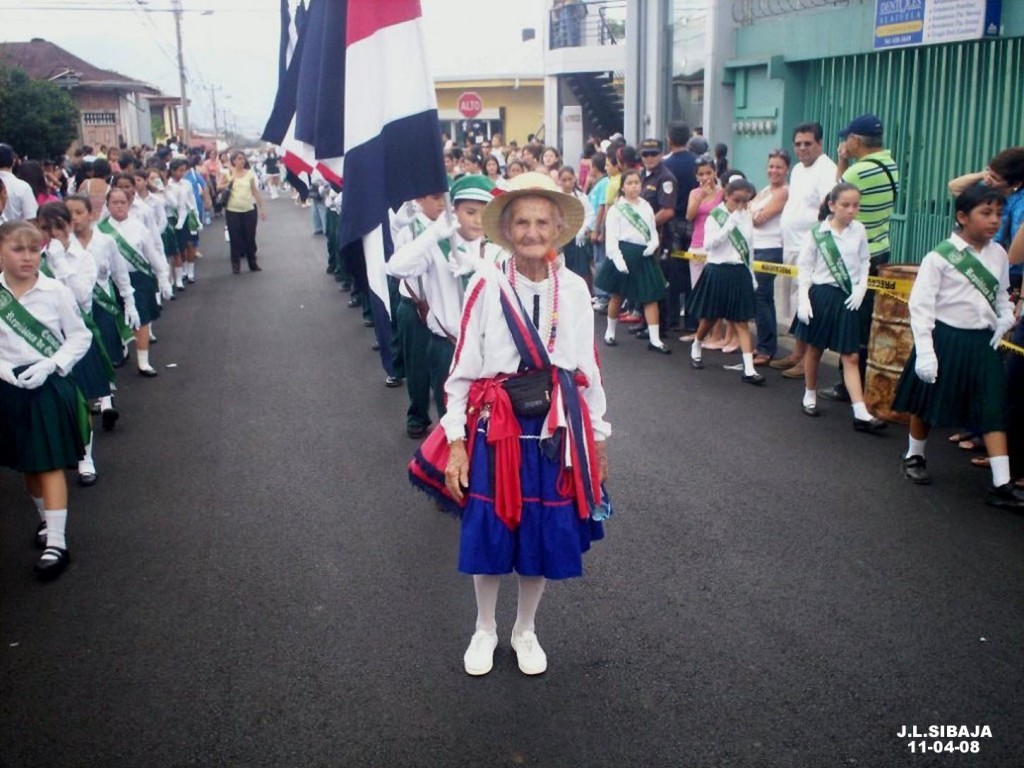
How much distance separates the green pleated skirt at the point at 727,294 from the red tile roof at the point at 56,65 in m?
40.5

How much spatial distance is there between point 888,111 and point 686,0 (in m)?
6.94

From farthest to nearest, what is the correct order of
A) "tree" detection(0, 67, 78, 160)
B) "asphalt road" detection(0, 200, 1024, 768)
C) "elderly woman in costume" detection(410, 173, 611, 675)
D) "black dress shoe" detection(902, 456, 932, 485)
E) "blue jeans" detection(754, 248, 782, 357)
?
1. "tree" detection(0, 67, 78, 160)
2. "blue jeans" detection(754, 248, 782, 357)
3. "black dress shoe" detection(902, 456, 932, 485)
4. "elderly woman in costume" detection(410, 173, 611, 675)
5. "asphalt road" detection(0, 200, 1024, 768)

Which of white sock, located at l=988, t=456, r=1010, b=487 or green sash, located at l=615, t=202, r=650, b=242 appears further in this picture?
green sash, located at l=615, t=202, r=650, b=242

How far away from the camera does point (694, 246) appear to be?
10250 millimetres

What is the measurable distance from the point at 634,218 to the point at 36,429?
6196mm

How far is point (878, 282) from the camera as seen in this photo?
24.2ft

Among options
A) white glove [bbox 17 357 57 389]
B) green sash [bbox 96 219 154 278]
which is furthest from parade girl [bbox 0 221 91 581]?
green sash [bbox 96 219 154 278]

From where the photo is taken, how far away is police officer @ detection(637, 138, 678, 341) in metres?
10.5

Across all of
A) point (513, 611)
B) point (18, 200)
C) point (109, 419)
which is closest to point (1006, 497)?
point (513, 611)

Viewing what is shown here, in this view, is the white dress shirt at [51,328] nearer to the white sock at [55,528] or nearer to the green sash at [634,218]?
the white sock at [55,528]

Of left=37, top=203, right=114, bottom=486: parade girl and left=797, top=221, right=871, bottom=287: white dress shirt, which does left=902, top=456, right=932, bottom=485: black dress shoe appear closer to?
left=797, top=221, right=871, bottom=287: white dress shirt

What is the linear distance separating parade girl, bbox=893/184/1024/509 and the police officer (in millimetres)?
4988

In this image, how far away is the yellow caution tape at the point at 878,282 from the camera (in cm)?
609

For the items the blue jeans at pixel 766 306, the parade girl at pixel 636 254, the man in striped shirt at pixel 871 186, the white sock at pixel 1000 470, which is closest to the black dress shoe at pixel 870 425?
the man in striped shirt at pixel 871 186
